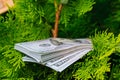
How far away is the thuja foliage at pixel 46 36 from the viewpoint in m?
1.84

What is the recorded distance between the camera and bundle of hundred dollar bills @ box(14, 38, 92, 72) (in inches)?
70.2

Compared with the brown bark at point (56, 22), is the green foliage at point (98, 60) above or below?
below

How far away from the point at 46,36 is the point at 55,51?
20 cm

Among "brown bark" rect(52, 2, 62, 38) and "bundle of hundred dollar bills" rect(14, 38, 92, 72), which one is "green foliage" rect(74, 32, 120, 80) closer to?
"bundle of hundred dollar bills" rect(14, 38, 92, 72)

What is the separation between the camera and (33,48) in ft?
6.00

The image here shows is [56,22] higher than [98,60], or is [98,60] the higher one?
[56,22]

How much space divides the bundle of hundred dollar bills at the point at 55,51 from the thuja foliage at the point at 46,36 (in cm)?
5

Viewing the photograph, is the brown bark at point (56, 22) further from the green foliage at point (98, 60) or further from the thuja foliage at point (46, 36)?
the green foliage at point (98, 60)

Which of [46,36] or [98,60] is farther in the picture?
[46,36]

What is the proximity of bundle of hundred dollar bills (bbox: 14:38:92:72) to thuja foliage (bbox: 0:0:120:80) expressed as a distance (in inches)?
2.1

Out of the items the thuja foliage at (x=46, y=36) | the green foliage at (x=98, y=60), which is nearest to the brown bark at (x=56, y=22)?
the thuja foliage at (x=46, y=36)

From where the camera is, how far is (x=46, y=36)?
2.00 metres

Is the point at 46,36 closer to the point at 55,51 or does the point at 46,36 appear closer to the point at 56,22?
the point at 56,22

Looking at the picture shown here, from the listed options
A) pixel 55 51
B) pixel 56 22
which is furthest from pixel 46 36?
pixel 55 51
